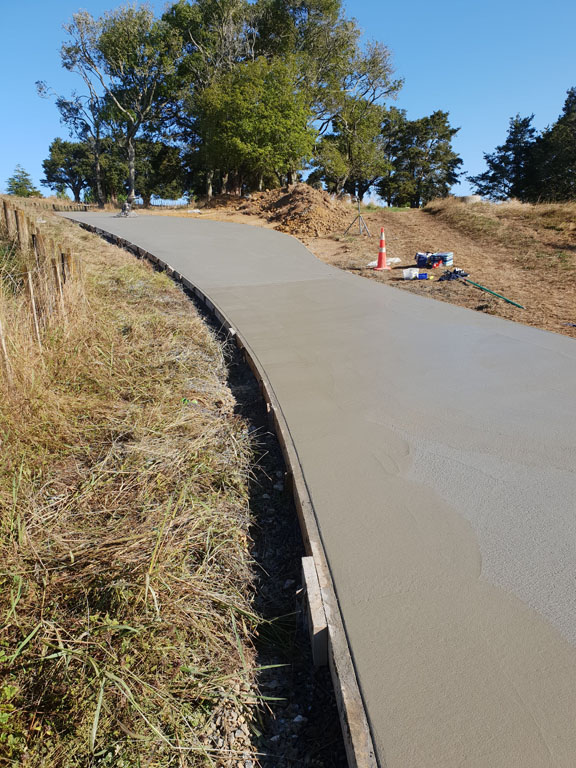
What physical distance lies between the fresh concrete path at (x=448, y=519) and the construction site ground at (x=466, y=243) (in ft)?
7.69

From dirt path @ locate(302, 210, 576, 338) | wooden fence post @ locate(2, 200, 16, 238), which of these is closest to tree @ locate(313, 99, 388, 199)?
dirt path @ locate(302, 210, 576, 338)

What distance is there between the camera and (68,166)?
53.5 m

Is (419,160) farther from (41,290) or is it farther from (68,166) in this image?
(41,290)

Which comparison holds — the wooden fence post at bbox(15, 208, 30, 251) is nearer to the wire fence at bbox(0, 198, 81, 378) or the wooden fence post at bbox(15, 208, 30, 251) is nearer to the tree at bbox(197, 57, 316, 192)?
the wire fence at bbox(0, 198, 81, 378)

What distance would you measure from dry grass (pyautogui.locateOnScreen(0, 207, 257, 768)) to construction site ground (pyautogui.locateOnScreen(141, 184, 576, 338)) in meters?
5.40

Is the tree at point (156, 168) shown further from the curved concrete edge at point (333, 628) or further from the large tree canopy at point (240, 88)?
the curved concrete edge at point (333, 628)

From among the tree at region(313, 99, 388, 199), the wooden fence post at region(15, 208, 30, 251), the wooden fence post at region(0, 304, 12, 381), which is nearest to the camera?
the wooden fence post at region(0, 304, 12, 381)

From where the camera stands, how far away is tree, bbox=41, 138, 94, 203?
51.9 m

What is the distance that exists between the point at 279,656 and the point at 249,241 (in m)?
12.3

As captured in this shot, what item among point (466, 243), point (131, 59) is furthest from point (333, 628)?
point (131, 59)

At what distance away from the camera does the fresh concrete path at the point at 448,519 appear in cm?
176

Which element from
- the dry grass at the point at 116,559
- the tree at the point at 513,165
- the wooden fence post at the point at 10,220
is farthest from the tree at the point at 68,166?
the dry grass at the point at 116,559

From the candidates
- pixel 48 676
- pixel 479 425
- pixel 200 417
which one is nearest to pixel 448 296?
pixel 479 425

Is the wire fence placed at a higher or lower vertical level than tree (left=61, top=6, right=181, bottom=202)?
lower
